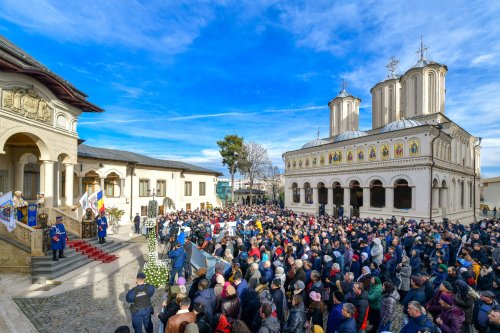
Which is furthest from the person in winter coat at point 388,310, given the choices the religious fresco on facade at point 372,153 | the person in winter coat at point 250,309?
the religious fresco on facade at point 372,153

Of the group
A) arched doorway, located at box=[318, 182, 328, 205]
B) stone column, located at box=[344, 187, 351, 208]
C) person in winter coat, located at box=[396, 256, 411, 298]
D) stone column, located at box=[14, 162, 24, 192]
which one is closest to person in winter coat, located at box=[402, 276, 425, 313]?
person in winter coat, located at box=[396, 256, 411, 298]

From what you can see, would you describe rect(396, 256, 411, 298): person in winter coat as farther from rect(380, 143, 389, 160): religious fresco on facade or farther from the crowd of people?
rect(380, 143, 389, 160): religious fresco on facade

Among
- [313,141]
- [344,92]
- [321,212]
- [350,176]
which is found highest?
[344,92]

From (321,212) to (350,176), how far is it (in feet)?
17.1

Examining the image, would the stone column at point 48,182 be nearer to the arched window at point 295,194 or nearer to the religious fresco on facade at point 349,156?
the religious fresco on facade at point 349,156

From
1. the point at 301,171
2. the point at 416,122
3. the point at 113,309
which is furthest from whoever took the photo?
the point at 301,171

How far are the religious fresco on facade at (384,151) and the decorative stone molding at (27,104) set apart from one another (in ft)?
87.2

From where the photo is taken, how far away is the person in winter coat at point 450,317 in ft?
15.4

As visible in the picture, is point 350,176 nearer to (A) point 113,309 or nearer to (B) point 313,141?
(B) point 313,141

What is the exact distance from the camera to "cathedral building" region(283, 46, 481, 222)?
2345cm

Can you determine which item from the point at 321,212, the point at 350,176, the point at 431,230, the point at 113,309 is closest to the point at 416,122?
the point at 350,176

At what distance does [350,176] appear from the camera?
28.9 metres

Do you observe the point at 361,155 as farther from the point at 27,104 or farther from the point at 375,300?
the point at 27,104

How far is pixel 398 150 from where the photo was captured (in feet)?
80.8
